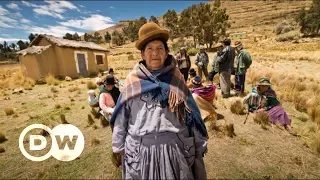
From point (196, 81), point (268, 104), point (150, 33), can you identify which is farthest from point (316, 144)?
point (150, 33)

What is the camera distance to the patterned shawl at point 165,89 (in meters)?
1.74

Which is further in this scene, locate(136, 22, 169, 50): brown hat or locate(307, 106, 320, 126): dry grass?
locate(307, 106, 320, 126): dry grass

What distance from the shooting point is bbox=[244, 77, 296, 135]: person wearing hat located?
5023 mm

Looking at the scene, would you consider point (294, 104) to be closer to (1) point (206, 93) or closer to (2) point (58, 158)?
(1) point (206, 93)

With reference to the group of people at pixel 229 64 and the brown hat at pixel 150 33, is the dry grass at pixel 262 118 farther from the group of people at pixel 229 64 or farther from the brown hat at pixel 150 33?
the brown hat at pixel 150 33

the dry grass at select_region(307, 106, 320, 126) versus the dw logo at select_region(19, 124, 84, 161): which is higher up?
the dry grass at select_region(307, 106, 320, 126)

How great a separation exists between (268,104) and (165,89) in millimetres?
4633

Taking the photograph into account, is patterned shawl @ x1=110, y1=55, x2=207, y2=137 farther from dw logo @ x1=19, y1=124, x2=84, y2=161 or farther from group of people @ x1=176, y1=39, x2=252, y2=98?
group of people @ x1=176, y1=39, x2=252, y2=98

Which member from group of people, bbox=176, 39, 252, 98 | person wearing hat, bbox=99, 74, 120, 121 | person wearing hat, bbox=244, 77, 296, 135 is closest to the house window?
group of people, bbox=176, 39, 252, 98

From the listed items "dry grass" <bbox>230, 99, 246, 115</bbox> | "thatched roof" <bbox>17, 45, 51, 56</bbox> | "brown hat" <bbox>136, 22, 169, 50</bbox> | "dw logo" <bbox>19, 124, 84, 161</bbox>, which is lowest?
"dw logo" <bbox>19, 124, 84, 161</bbox>

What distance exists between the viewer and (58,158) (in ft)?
13.7

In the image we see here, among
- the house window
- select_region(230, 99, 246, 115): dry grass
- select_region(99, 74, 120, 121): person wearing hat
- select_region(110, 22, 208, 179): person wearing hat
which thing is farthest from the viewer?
the house window

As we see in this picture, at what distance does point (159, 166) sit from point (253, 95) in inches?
181

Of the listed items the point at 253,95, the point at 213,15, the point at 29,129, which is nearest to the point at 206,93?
the point at 253,95
